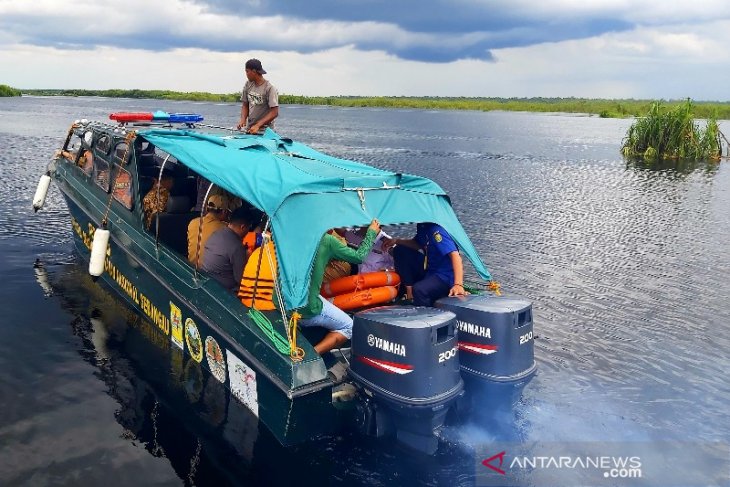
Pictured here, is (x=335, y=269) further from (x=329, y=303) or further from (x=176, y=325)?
(x=176, y=325)

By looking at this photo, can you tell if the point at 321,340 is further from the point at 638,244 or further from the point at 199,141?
the point at 638,244

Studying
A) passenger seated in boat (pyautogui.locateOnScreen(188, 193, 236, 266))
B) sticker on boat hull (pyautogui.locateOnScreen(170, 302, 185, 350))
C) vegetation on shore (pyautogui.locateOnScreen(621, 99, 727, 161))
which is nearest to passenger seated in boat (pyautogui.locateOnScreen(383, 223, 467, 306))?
passenger seated in boat (pyautogui.locateOnScreen(188, 193, 236, 266))

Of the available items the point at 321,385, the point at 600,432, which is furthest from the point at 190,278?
the point at 600,432

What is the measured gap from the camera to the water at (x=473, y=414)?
18.3 feet

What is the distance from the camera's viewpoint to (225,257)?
251 inches

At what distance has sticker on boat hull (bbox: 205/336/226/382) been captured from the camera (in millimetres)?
6203

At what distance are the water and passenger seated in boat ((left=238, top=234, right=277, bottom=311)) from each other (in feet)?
4.34

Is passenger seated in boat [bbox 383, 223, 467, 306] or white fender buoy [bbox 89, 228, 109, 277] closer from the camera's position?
passenger seated in boat [bbox 383, 223, 467, 306]

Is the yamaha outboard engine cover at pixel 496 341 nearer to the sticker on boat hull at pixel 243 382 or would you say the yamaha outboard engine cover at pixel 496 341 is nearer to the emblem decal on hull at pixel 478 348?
the emblem decal on hull at pixel 478 348

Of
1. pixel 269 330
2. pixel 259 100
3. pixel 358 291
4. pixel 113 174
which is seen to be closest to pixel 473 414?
pixel 358 291

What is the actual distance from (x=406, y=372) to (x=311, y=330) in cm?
156

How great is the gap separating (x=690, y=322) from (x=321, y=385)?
7.36m

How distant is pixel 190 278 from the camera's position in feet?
21.8

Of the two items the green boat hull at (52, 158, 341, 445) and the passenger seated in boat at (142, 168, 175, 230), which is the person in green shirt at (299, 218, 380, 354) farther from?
the passenger seated in boat at (142, 168, 175, 230)
